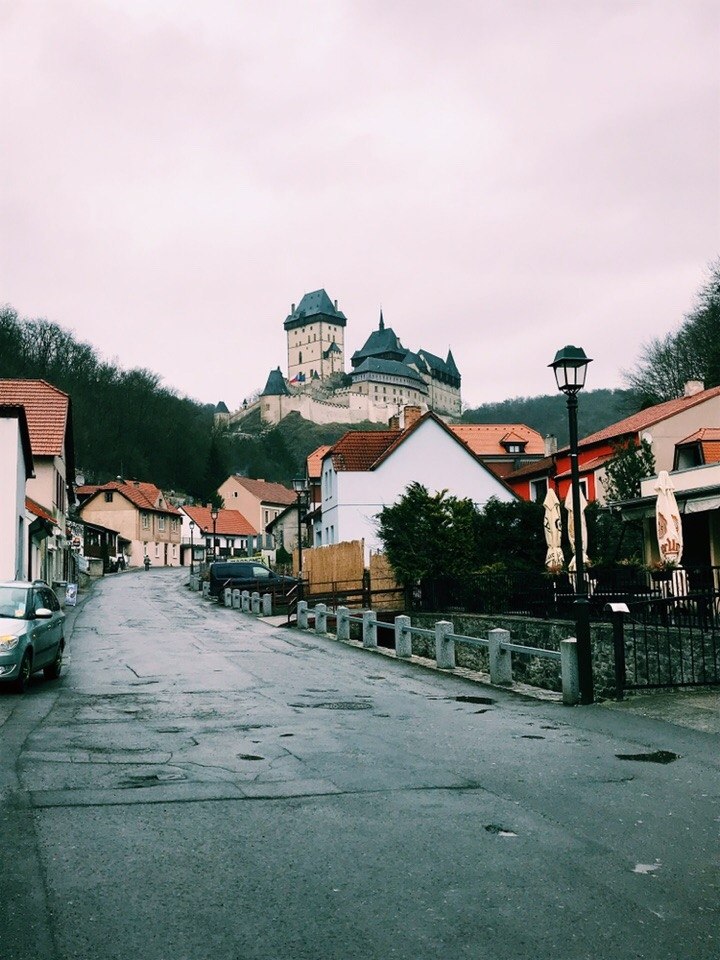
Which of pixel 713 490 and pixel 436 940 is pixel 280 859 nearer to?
pixel 436 940

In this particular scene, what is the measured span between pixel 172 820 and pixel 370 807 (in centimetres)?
135

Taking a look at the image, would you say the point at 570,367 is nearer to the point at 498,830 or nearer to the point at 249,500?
the point at 498,830

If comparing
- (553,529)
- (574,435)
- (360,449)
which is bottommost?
(553,529)

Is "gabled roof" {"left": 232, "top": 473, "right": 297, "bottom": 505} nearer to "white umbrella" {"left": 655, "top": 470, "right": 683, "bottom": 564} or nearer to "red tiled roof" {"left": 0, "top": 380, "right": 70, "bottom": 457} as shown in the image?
"red tiled roof" {"left": 0, "top": 380, "right": 70, "bottom": 457}

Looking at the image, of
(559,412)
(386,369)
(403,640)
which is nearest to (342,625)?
(403,640)

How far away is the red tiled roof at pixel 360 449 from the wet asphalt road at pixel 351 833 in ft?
113

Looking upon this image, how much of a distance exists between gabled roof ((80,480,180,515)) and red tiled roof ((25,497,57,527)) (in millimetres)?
51165

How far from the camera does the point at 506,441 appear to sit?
64.1 m

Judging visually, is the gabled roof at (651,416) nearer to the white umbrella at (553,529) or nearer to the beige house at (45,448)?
the white umbrella at (553,529)

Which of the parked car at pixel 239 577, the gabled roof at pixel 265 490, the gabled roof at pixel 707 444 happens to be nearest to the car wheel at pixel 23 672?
the gabled roof at pixel 707 444

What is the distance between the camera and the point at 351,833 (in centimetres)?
580

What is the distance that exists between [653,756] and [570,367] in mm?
5593

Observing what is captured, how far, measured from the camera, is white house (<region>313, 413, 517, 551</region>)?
4566cm

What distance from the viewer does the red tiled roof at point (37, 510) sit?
33.2 meters
